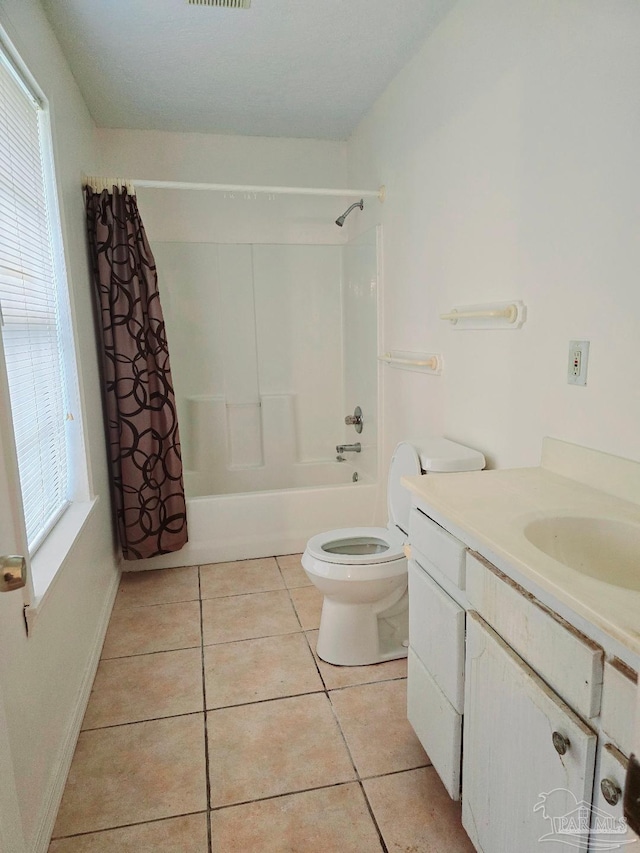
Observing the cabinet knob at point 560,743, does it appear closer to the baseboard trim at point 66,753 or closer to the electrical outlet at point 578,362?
the electrical outlet at point 578,362

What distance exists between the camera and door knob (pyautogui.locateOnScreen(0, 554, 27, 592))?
3.01 ft

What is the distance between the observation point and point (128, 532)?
108 inches

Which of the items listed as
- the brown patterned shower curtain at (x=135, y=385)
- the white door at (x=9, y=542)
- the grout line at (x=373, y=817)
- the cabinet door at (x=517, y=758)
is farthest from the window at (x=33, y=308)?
the cabinet door at (x=517, y=758)

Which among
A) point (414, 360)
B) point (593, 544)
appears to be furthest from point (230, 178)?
point (593, 544)

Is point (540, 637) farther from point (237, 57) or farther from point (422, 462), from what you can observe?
point (237, 57)

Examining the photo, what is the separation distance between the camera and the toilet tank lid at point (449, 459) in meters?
1.85

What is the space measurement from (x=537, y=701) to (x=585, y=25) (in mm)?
1560

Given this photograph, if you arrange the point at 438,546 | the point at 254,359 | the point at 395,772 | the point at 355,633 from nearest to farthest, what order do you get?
the point at 438,546 < the point at 395,772 < the point at 355,633 < the point at 254,359

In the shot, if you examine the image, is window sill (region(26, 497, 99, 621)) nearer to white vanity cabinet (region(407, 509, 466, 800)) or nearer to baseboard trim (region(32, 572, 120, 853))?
baseboard trim (region(32, 572, 120, 853))

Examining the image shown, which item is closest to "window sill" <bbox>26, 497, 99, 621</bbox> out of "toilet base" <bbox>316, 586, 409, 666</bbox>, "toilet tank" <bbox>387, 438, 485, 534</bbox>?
"toilet base" <bbox>316, 586, 409, 666</bbox>

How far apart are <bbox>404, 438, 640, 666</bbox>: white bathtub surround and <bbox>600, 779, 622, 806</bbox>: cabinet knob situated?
0.60 ft

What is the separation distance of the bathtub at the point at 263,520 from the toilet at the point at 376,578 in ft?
2.73

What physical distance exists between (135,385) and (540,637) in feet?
7.33

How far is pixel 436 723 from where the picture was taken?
1359 millimetres
